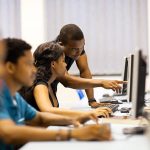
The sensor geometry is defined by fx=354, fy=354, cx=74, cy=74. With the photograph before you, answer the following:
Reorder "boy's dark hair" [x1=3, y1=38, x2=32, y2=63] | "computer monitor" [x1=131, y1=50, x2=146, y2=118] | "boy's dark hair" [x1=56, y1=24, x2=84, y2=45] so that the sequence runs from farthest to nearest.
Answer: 1. "boy's dark hair" [x1=56, y1=24, x2=84, y2=45]
2. "computer monitor" [x1=131, y1=50, x2=146, y2=118]
3. "boy's dark hair" [x1=3, y1=38, x2=32, y2=63]

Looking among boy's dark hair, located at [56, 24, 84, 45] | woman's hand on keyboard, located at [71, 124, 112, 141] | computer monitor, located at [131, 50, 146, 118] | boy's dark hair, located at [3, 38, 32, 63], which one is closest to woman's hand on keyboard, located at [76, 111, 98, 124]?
computer monitor, located at [131, 50, 146, 118]

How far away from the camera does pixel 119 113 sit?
2.59 m

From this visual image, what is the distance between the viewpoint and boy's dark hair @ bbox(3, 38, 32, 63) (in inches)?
66.7

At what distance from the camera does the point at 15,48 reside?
1.73m

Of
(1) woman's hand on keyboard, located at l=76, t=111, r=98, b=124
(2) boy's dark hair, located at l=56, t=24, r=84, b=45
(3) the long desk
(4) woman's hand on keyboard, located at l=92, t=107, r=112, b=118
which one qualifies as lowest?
(4) woman's hand on keyboard, located at l=92, t=107, r=112, b=118

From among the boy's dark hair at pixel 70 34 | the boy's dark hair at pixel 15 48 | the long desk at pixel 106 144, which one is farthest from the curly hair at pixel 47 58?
the long desk at pixel 106 144

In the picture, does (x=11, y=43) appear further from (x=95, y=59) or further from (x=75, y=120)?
(x=95, y=59)

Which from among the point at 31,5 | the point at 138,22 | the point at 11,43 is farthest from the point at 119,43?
the point at 11,43

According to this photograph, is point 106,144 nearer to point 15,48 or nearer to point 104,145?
point 104,145

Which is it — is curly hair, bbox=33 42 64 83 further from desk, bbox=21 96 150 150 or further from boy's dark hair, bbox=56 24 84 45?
desk, bbox=21 96 150 150

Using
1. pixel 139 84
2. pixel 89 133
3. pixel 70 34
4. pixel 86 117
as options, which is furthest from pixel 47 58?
pixel 89 133

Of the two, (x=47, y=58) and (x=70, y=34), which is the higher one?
(x=70, y=34)

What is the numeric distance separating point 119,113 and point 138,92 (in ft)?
2.50

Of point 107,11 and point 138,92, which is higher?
point 107,11
